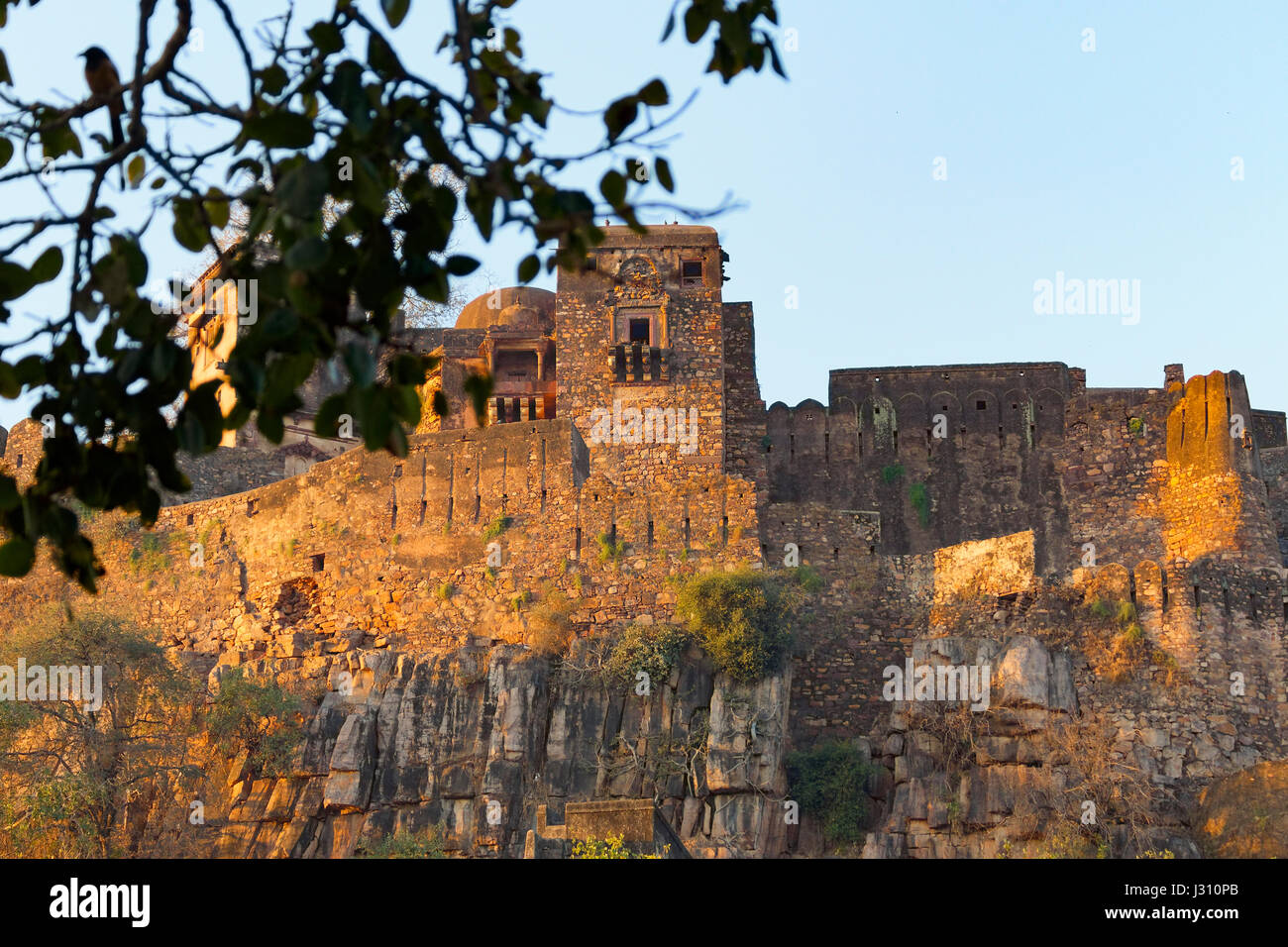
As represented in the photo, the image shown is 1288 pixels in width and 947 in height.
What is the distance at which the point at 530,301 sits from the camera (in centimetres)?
3544

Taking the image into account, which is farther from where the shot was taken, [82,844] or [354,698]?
[354,698]

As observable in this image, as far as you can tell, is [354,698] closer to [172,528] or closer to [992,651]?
[172,528]

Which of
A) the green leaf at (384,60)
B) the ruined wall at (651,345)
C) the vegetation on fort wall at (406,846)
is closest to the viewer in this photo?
the green leaf at (384,60)

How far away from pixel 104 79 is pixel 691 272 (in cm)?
2451

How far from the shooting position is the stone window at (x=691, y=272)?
30.5m

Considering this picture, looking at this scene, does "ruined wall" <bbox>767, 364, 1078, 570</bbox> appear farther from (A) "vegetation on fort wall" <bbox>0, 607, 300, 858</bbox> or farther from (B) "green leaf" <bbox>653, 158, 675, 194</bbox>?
(B) "green leaf" <bbox>653, 158, 675, 194</bbox>

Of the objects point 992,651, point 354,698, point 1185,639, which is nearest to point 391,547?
point 354,698

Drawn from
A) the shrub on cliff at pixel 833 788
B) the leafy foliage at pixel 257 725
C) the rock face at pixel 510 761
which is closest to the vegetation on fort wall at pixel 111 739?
the leafy foliage at pixel 257 725

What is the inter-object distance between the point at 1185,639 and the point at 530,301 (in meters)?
16.0
